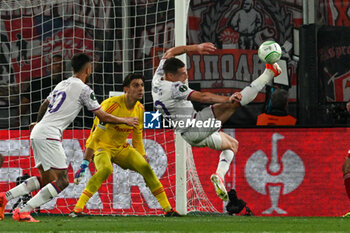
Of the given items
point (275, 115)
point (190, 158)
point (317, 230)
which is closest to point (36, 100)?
point (190, 158)

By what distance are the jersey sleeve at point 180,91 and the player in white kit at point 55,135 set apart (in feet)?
1.82

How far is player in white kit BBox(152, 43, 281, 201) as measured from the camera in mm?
9047

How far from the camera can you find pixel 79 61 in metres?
9.16

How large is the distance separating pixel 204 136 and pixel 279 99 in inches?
125

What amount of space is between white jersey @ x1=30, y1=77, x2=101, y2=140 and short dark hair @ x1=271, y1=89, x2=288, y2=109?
3.77 meters

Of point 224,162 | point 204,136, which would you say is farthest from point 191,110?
point 224,162

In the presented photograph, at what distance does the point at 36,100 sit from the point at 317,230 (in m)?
5.88

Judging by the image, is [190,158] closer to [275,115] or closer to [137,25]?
[275,115]

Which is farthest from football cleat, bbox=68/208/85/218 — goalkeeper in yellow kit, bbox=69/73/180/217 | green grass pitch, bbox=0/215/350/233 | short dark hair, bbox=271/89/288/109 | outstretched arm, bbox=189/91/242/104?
short dark hair, bbox=271/89/288/109

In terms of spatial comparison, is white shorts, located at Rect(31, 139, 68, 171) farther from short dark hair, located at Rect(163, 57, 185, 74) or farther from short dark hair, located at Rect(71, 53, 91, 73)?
short dark hair, located at Rect(163, 57, 185, 74)

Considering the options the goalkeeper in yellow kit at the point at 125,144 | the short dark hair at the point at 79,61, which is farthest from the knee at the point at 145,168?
the short dark hair at the point at 79,61

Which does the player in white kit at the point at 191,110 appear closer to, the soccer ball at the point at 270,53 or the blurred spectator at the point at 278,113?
the soccer ball at the point at 270,53

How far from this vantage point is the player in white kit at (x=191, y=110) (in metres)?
9.05

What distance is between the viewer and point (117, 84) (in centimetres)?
1234
